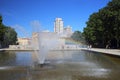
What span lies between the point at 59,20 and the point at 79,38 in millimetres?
31395

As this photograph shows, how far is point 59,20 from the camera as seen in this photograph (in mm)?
85312

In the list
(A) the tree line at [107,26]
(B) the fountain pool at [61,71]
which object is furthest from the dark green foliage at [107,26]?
(B) the fountain pool at [61,71]

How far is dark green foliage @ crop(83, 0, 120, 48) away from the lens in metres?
44.1

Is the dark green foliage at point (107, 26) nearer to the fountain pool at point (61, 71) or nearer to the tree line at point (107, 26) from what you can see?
the tree line at point (107, 26)

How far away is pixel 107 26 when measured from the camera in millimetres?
50188

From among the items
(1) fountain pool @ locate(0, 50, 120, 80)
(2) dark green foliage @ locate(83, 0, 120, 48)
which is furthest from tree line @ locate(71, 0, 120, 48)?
(1) fountain pool @ locate(0, 50, 120, 80)

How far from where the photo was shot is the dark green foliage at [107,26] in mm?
44138

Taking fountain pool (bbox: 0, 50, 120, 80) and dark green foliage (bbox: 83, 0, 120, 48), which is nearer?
fountain pool (bbox: 0, 50, 120, 80)

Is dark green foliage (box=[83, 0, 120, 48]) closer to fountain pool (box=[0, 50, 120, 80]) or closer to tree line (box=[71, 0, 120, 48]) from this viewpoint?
tree line (box=[71, 0, 120, 48])

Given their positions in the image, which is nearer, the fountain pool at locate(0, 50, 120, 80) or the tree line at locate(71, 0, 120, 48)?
the fountain pool at locate(0, 50, 120, 80)

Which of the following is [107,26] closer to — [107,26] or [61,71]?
[107,26]

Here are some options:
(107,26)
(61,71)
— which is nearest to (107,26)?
(107,26)

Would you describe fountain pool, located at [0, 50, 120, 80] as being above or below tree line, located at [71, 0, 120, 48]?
below

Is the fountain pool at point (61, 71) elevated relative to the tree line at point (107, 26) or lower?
lower
